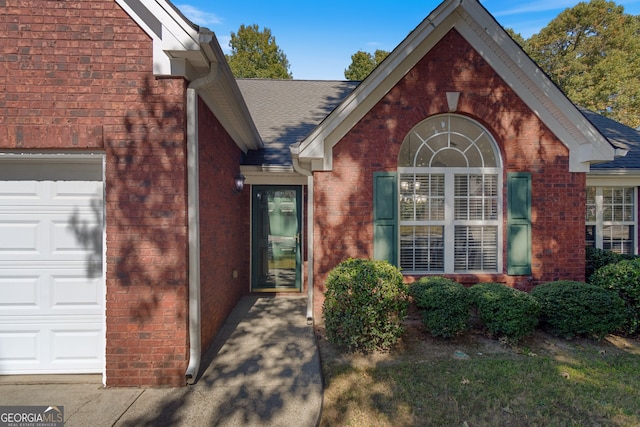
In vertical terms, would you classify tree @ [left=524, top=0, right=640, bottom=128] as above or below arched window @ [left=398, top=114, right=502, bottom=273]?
above

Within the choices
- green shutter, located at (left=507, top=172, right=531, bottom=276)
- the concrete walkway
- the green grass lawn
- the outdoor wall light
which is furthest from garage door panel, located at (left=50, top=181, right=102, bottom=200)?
green shutter, located at (left=507, top=172, right=531, bottom=276)

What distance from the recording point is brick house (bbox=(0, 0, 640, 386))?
10.9 ft

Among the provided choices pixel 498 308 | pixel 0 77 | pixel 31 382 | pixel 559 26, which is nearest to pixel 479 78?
pixel 498 308

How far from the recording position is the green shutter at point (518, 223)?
5.25 meters

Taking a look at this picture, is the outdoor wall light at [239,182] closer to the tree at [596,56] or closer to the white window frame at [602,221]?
the white window frame at [602,221]

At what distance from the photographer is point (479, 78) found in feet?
17.1

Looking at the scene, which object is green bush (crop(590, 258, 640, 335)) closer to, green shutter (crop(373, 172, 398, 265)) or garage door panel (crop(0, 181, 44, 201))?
green shutter (crop(373, 172, 398, 265))

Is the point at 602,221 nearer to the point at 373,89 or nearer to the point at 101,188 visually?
the point at 373,89

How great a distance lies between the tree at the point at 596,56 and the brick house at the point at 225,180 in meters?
14.5

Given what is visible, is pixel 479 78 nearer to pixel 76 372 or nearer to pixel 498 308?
pixel 498 308

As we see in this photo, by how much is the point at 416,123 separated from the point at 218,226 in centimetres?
378

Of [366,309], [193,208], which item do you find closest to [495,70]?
[366,309]

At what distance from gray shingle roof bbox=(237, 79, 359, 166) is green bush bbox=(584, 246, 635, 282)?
6.03 metres

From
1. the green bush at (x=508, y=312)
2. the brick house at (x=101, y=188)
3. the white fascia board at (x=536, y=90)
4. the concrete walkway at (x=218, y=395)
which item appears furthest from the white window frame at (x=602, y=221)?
the brick house at (x=101, y=188)
